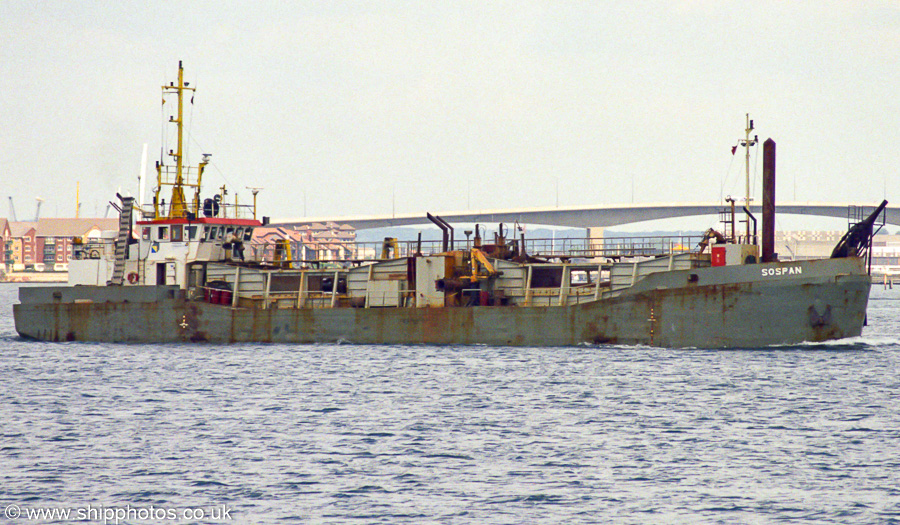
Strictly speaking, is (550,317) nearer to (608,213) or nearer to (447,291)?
(447,291)

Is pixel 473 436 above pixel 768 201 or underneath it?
underneath

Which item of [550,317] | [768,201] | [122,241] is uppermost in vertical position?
[768,201]

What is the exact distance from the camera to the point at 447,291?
1778 inches

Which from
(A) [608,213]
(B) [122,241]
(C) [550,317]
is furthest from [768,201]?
(A) [608,213]

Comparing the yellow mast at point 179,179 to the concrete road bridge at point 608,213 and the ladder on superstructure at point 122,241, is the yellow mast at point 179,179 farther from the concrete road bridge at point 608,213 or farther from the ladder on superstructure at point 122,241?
the concrete road bridge at point 608,213

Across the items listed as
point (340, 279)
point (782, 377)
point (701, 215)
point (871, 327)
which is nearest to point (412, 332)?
point (340, 279)

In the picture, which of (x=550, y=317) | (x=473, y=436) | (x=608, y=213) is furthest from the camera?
(x=608, y=213)

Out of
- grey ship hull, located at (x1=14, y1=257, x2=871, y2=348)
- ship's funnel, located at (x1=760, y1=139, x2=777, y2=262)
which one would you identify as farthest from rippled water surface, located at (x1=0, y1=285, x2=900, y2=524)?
ship's funnel, located at (x1=760, y1=139, x2=777, y2=262)

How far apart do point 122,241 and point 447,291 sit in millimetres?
17037

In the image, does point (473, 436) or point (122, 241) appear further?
point (122, 241)

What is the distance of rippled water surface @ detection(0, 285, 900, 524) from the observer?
20469 mm

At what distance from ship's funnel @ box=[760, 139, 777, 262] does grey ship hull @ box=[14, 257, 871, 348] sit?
2827 mm

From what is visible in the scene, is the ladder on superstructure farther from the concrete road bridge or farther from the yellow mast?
the concrete road bridge

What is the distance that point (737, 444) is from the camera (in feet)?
83.6
